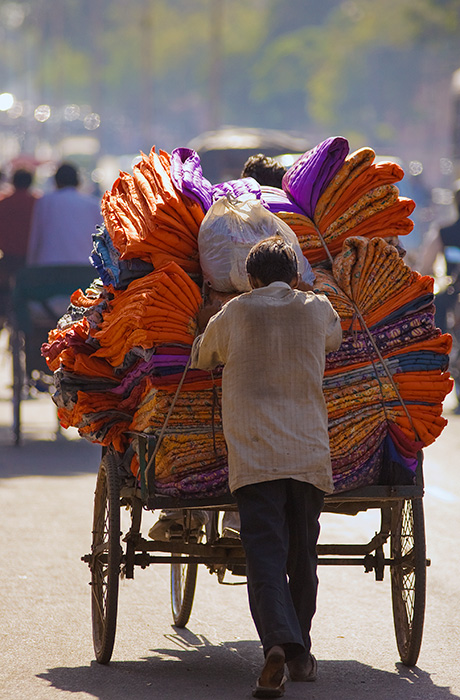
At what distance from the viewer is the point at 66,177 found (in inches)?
468

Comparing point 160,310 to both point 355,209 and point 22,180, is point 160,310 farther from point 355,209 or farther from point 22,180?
point 22,180

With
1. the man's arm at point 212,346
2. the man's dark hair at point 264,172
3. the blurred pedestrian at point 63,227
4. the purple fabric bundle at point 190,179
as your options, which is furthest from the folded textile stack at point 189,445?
the blurred pedestrian at point 63,227

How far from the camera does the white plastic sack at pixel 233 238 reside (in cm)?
513

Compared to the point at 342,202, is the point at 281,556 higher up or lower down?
lower down

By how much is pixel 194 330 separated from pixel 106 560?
1029mm

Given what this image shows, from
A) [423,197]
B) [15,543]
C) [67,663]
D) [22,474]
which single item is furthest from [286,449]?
[423,197]

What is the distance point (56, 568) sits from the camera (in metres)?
7.17

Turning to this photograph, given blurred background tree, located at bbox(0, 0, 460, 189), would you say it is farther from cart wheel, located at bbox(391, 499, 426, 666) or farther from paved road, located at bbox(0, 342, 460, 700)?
cart wheel, located at bbox(391, 499, 426, 666)

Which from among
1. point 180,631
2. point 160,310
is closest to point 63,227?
point 180,631

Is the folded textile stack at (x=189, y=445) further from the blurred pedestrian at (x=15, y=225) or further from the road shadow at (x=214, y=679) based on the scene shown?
the blurred pedestrian at (x=15, y=225)

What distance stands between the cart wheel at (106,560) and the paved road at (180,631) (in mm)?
126

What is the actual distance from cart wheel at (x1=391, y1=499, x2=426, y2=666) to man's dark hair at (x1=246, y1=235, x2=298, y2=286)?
107 centimetres

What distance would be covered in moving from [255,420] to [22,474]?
221 inches

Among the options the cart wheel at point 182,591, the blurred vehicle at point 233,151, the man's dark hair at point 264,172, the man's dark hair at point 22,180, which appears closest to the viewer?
the cart wheel at point 182,591
